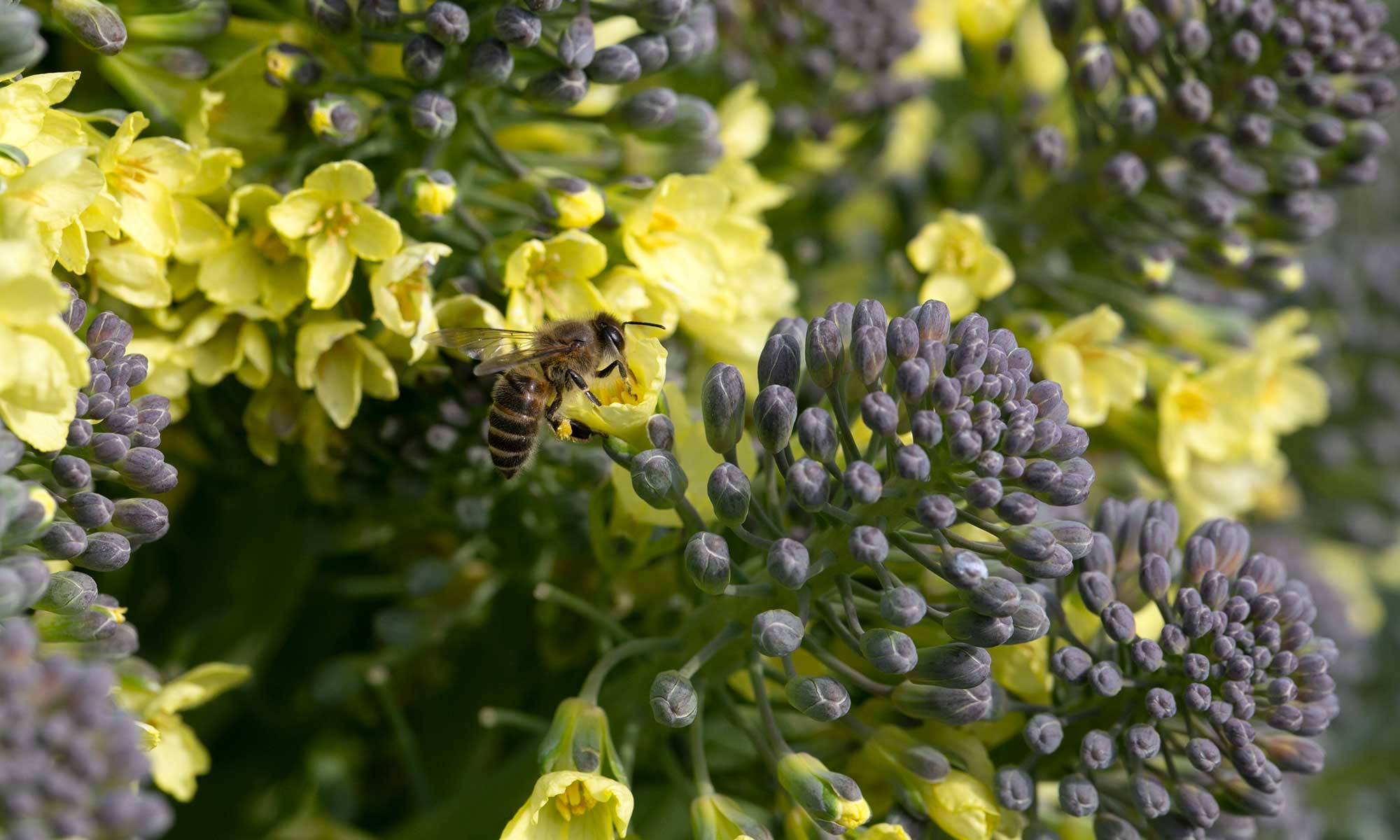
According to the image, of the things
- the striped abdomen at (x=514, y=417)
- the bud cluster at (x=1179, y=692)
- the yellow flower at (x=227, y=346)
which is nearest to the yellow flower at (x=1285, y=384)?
the bud cluster at (x=1179, y=692)

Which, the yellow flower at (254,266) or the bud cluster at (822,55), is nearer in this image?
the yellow flower at (254,266)

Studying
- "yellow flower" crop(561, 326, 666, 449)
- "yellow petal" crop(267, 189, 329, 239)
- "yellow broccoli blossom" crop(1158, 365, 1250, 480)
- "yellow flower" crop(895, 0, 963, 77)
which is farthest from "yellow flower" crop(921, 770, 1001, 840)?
"yellow flower" crop(895, 0, 963, 77)

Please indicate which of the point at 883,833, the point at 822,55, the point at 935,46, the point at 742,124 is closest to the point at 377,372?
the point at 742,124

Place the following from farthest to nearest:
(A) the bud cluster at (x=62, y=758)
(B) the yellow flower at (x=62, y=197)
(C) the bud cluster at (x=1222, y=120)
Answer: (C) the bud cluster at (x=1222, y=120) < (B) the yellow flower at (x=62, y=197) < (A) the bud cluster at (x=62, y=758)

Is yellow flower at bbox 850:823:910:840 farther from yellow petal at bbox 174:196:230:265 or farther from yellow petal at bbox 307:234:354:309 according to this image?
yellow petal at bbox 174:196:230:265

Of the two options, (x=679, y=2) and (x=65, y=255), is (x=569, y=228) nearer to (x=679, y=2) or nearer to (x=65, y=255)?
(x=679, y=2)

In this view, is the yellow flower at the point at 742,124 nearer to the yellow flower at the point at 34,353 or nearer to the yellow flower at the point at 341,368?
the yellow flower at the point at 341,368
